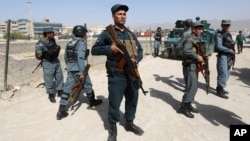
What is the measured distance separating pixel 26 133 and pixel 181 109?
117 inches

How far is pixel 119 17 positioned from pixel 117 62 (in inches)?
25.7

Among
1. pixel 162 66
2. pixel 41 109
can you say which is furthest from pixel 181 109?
pixel 162 66

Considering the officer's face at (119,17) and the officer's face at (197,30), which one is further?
the officer's face at (197,30)

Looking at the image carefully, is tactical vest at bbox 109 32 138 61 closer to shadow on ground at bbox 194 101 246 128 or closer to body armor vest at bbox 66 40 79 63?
body armor vest at bbox 66 40 79 63

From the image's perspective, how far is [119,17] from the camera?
3.62 m

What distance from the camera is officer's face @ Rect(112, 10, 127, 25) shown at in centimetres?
360

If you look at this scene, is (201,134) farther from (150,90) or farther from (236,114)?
(150,90)

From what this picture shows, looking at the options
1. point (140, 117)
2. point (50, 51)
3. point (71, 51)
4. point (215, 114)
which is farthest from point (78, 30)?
point (215, 114)

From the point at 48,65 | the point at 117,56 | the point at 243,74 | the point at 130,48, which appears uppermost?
the point at 130,48

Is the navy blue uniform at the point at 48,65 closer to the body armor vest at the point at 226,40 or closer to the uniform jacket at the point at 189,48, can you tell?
the uniform jacket at the point at 189,48

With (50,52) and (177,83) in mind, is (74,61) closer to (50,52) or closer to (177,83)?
(50,52)

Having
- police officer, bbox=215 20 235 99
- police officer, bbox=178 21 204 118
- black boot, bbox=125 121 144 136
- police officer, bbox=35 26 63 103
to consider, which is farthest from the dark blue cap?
police officer, bbox=215 20 235 99

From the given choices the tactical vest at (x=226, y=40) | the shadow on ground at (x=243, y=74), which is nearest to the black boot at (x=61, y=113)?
the tactical vest at (x=226, y=40)

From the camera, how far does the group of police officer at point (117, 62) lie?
376 centimetres
